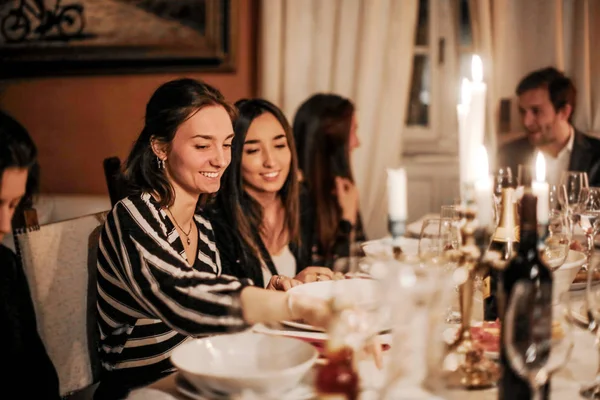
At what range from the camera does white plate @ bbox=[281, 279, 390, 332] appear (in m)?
0.98

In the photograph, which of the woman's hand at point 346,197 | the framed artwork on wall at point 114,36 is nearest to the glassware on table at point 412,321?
the woman's hand at point 346,197

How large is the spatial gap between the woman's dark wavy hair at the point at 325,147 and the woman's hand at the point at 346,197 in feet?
0.08

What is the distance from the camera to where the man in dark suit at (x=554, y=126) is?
144 inches

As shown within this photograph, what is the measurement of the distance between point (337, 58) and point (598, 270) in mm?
2833

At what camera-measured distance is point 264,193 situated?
92.0 inches

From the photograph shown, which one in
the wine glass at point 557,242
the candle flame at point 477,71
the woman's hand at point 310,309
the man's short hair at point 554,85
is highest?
the man's short hair at point 554,85

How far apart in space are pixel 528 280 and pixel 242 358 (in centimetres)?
43

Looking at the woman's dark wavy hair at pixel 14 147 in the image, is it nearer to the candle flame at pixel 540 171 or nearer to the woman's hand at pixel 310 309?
the woman's hand at pixel 310 309

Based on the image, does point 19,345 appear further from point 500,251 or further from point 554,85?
point 554,85

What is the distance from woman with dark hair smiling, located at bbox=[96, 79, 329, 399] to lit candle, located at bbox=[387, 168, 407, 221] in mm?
263

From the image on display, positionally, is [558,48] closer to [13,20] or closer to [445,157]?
[445,157]

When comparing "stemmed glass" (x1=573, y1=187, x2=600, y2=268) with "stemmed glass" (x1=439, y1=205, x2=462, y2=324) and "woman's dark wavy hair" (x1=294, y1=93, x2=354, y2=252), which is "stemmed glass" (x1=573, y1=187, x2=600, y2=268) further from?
"woman's dark wavy hair" (x1=294, y1=93, x2=354, y2=252)

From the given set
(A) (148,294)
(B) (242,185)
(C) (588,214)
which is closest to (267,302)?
(A) (148,294)

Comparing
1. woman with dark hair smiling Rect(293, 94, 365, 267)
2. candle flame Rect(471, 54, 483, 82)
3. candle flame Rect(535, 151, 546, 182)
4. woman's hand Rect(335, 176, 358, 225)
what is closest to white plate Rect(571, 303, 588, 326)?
candle flame Rect(535, 151, 546, 182)
